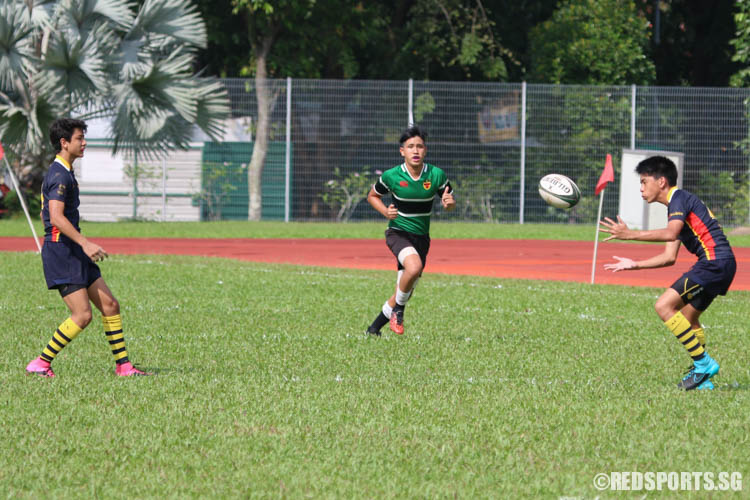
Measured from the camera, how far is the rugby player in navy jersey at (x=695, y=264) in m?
7.05

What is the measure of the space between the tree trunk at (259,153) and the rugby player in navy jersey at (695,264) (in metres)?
19.8

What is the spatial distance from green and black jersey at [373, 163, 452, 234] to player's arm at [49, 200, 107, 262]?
361 cm

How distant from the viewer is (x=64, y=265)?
24.1ft

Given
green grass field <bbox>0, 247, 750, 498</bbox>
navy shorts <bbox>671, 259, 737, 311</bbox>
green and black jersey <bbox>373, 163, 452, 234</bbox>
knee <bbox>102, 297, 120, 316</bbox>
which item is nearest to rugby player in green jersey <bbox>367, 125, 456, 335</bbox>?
green and black jersey <bbox>373, 163, 452, 234</bbox>

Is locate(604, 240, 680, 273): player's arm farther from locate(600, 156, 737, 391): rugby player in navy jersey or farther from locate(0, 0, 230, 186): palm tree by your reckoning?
locate(0, 0, 230, 186): palm tree

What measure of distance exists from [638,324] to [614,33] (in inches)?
805

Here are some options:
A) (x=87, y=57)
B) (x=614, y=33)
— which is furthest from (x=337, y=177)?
(x=614, y=33)

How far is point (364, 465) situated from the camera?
5156 millimetres

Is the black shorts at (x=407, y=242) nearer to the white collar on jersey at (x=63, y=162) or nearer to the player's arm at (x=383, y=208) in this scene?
the player's arm at (x=383, y=208)

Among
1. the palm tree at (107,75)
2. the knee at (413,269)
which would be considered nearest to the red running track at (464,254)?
the palm tree at (107,75)

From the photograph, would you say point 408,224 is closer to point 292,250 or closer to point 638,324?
point 638,324

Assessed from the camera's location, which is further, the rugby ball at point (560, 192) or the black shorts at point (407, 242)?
the rugby ball at point (560, 192)

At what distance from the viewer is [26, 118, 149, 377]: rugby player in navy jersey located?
7.30 meters

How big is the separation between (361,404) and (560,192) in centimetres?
486
